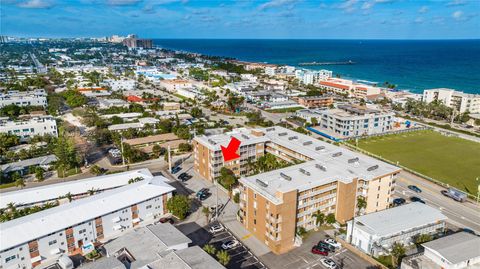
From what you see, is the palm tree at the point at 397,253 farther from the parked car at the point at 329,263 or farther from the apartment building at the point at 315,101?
the apartment building at the point at 315,101

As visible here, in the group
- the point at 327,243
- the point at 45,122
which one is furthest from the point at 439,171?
the point at 45,122

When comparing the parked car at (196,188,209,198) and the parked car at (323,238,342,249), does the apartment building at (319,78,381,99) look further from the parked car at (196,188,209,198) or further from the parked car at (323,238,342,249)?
the parked car at (323,238,342,249)

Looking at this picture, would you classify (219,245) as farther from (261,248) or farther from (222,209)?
(222,209)

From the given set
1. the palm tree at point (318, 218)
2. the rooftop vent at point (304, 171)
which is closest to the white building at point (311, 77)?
the rooftop vent at point (304, 171)

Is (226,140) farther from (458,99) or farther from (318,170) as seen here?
(458,99)

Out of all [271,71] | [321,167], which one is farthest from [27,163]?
[271,71]

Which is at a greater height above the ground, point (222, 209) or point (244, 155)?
point (244, 155)
